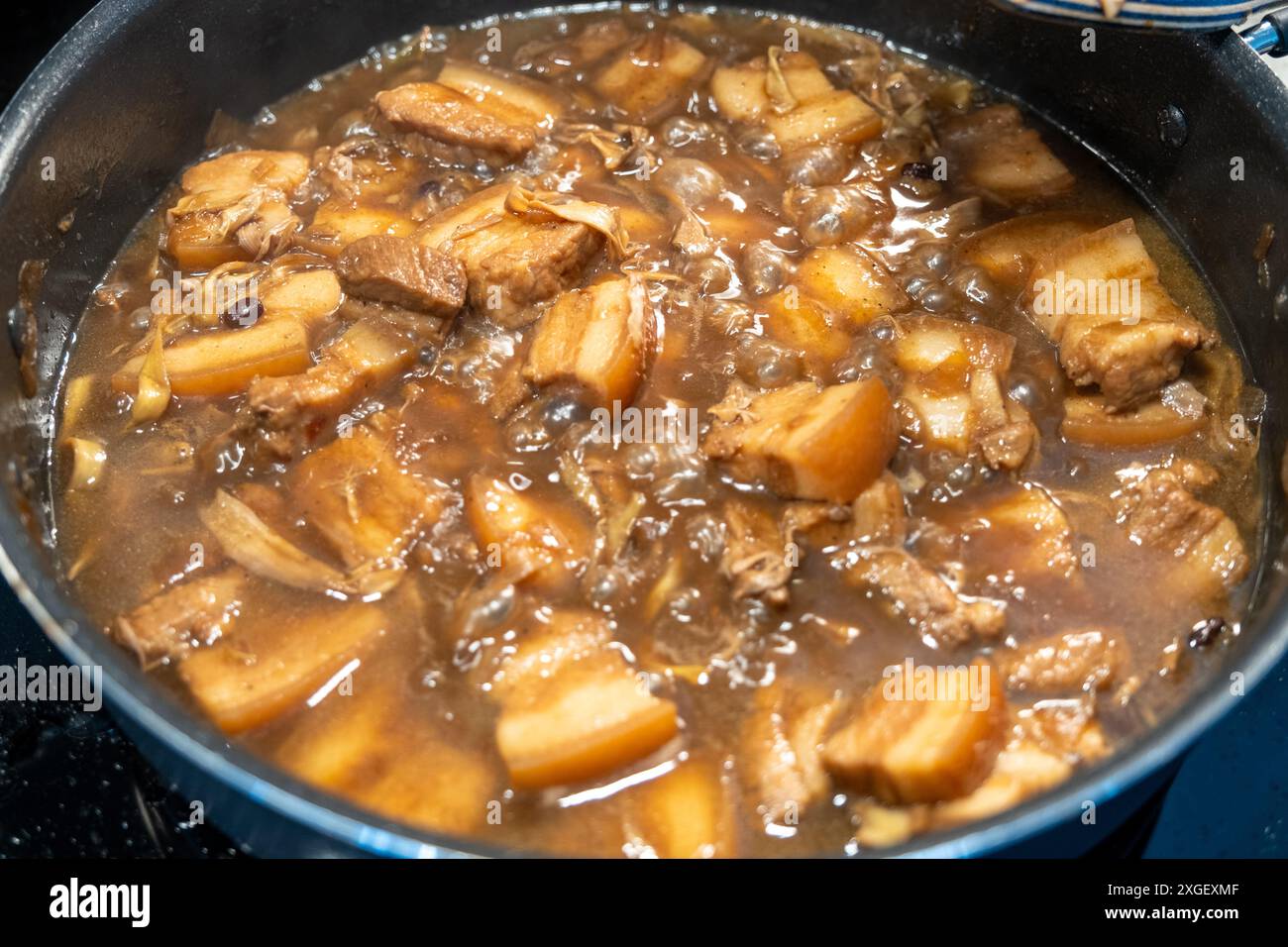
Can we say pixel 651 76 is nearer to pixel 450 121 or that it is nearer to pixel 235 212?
pixel 450 121

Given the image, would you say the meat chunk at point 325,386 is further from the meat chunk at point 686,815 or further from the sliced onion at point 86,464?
the meat chunk at point 686,815

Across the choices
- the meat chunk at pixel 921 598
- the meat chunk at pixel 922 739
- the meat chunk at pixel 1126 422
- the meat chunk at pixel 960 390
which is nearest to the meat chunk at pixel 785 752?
the meat chunk at pixel 922 739

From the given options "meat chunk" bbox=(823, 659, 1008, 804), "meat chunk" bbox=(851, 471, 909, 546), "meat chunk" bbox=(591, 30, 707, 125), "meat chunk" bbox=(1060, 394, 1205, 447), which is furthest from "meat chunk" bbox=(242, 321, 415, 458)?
"meat chunk" bbox=(1060, 394, 1205, 447)

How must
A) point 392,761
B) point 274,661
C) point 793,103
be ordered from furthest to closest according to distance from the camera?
point 793,103 < point 274,661 < point 392,761

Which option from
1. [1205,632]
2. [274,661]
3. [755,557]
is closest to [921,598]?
[755,557]

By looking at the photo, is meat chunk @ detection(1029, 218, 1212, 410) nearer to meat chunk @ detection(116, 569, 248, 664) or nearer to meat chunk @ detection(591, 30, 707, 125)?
meat chunk @ detection(591, 30, 707, 125)
